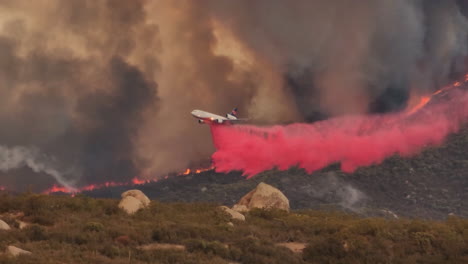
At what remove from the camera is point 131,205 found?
7050cm

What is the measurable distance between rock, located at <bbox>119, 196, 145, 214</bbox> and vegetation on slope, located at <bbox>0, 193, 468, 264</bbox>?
1654 millimetres

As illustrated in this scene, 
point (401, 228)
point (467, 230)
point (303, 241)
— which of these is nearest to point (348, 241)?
point (303, 241)

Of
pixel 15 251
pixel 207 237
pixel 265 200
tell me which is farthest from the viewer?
pixel 265 200

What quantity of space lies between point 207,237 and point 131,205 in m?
18.8

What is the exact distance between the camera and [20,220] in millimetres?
60250

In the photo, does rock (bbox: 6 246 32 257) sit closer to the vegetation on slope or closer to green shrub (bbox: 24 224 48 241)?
the vegetation on slope

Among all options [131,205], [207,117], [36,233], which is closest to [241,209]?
[131,205]

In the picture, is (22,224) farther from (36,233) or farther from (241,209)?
(241,209)

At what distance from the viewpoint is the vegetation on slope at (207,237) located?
45.9m

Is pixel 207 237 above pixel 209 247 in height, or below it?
above

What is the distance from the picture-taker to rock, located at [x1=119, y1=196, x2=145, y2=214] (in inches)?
2724

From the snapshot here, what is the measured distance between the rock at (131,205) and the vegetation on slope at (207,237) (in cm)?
165

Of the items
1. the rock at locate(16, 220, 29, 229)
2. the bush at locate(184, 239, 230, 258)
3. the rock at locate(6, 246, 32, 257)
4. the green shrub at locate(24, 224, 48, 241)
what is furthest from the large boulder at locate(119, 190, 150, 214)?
the rock at locate(6, 246, 32, 257)

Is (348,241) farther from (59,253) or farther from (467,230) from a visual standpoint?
(59,253)
